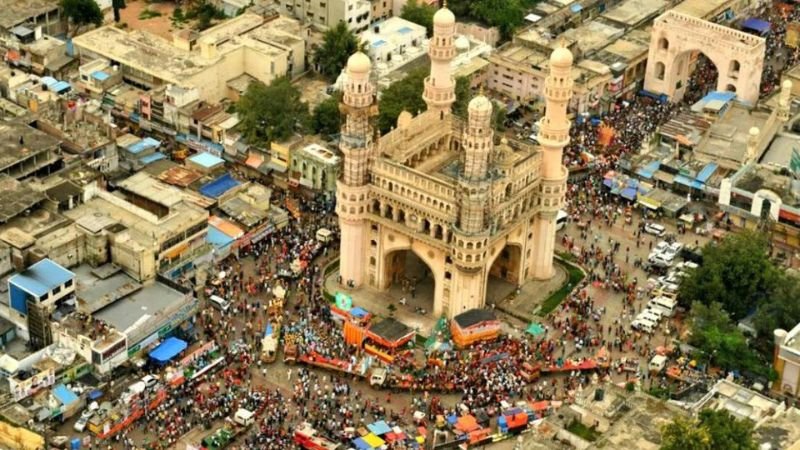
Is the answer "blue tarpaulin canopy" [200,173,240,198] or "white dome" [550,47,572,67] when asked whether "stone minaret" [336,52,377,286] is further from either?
"blue tarpaulin canopy" [200,173,240,198]

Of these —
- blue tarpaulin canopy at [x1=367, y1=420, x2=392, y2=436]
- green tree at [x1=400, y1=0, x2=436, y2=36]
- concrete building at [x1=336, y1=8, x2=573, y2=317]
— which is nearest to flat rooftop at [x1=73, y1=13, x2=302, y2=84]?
green tree at [x1=400, y1=0, x2=436, y2=36]

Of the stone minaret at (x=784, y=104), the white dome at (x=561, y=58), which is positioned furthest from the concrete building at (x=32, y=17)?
the stone minaret at (x=784, y=104)

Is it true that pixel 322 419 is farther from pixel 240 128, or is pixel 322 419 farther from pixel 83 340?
pixel 240 128

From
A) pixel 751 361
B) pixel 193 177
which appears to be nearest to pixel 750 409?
pixel 751 361

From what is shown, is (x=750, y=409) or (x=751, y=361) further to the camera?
(x=751, y=361)

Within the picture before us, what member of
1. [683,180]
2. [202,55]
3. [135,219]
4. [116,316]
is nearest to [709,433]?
[116,316]

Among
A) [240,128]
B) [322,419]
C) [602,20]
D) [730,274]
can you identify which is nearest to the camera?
[322,419]

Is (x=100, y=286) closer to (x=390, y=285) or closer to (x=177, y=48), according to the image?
(x=390, y=285)
